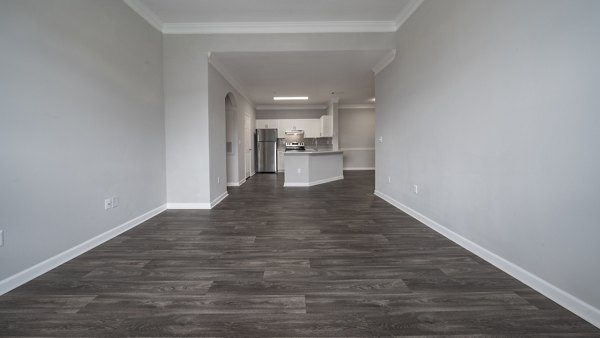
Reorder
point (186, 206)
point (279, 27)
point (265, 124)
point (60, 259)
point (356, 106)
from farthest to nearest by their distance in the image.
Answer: point (356, 106)
point (265, 124)
point (186, 206)
point (279, 27)
point (60, 259)

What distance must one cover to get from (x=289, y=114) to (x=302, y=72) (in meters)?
4.75

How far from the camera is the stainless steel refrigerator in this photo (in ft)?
32.3

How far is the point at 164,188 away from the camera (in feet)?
13.8

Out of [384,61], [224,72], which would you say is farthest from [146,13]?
[384,61]

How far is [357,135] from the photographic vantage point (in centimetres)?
1076

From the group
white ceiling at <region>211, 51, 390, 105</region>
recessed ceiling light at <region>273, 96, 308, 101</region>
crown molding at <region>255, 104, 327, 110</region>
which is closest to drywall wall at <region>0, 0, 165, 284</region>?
white ceiling at <region>211, 51, 390, 105</region>

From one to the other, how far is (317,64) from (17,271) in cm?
471

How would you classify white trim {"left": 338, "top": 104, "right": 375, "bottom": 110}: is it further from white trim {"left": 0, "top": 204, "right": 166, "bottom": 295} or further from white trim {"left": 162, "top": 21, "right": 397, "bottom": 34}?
white trim {"left": 0, "top": 204, "right": 166, "bottom": 295}

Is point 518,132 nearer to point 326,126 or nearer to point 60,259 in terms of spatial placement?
point 60,259

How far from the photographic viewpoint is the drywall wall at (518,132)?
1.51m

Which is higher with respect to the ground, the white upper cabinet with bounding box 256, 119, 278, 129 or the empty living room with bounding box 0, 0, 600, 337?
the white upper cabinet with bounding box 256, 119, 278, 129

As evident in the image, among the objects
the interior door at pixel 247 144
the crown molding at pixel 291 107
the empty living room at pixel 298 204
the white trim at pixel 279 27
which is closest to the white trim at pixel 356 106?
the crown molding at pixel 291 107

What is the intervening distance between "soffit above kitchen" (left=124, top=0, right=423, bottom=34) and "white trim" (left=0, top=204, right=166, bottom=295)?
8.93 ft

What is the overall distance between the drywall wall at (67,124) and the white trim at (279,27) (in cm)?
64
